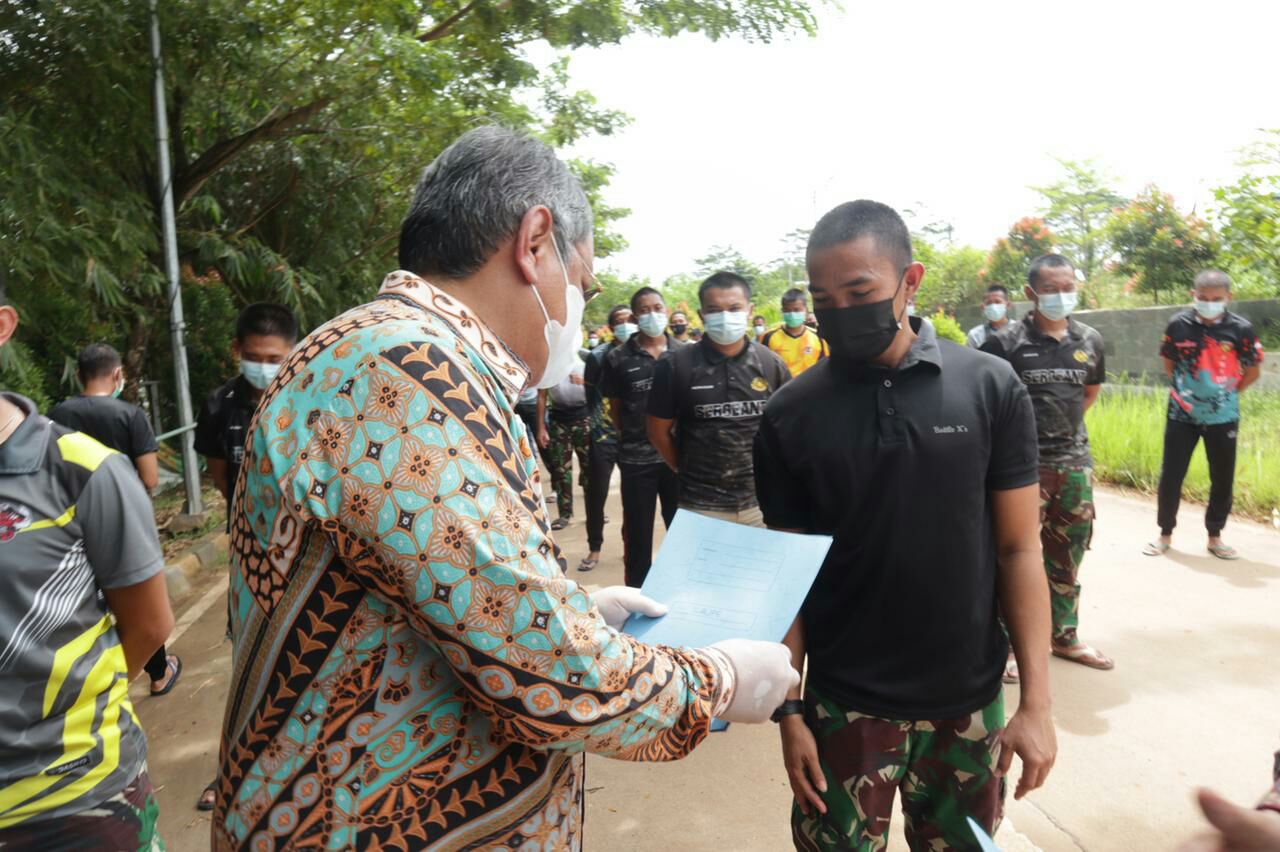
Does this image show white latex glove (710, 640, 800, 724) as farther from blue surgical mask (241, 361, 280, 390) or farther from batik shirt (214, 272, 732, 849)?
blue surgical mask (241, 361, 280, 390)

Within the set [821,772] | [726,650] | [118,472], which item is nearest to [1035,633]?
[821,772]

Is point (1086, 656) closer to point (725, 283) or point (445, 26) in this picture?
point (725, 283)

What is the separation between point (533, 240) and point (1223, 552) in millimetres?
6281

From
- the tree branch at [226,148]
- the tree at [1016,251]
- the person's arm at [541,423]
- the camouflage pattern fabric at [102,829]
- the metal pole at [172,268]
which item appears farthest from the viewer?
the tree at [1016,251]

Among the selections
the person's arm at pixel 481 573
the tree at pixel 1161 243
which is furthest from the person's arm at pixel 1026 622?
the tree at pixel 1161 243

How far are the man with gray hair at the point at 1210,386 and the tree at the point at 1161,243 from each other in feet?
43.6

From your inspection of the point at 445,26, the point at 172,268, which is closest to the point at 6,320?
the point at 172,268

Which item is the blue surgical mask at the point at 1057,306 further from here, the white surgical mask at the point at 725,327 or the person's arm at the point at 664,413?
the person's arm at the point at 664,413

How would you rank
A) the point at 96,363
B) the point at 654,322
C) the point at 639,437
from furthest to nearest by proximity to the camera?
the point at 654,322 < the point at 639,437 < the point at 96,363

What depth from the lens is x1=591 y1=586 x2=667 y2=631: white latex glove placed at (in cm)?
136

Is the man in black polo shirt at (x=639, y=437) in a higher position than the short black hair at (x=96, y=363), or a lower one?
lower

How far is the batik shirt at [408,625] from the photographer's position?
0.90m

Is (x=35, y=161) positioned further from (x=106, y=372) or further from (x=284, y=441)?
(x=284, y=441)

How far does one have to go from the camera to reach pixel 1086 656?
4.12m
